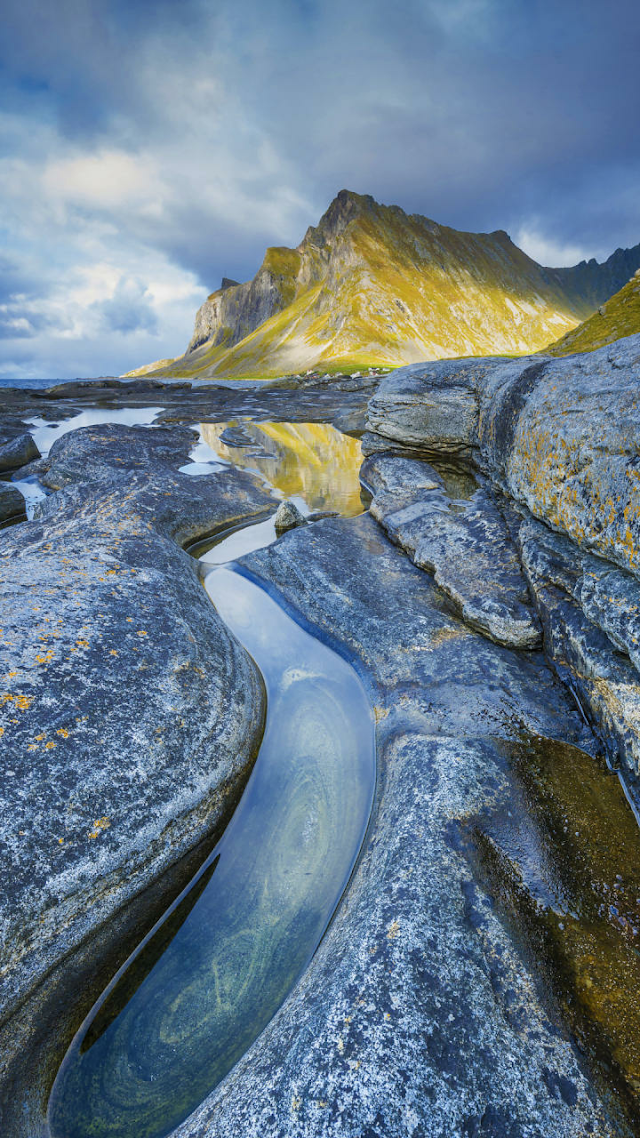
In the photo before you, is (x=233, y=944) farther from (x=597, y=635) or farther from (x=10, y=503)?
(x=10, y=503)

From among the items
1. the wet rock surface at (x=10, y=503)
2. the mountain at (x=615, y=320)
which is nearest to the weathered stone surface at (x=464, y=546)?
the wet rock surface at (x=10, y=503)

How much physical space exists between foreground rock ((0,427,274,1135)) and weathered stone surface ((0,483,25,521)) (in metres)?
8.81

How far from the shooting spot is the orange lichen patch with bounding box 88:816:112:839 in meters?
4.19

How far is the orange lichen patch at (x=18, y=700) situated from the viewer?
459 cm

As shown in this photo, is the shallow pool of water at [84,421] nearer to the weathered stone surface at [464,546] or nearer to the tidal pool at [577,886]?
the weathered stone surface at [464,546]

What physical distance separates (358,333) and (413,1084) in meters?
202

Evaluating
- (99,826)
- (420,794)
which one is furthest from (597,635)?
(99,826)

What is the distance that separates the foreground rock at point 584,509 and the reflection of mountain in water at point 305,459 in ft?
22.2

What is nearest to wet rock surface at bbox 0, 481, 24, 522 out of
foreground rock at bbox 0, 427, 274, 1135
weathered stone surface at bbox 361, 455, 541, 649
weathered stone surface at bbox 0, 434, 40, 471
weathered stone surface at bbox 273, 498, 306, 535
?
weathered stone surface at bbox 0, 434, 40, 471

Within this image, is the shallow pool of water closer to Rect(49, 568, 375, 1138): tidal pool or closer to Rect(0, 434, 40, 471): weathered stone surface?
Rect(0, 434, 40, 471): weathered stone surface

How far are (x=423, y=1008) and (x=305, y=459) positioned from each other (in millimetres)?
22083

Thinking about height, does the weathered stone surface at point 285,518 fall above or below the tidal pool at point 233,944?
above

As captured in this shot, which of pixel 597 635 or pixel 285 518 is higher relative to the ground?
pixel 285 518

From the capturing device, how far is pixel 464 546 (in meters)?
9.01
